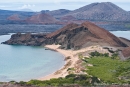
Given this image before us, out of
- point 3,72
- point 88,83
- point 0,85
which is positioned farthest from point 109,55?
point 0,85

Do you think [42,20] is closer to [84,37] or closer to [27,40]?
[27,40]

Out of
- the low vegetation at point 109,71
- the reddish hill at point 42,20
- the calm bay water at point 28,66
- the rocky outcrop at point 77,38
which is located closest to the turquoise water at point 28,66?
the calm bay water at point 28,66

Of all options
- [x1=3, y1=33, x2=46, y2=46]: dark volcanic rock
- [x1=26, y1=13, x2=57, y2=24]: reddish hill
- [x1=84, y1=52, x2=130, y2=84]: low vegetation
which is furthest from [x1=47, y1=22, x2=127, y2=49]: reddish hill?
[x1=26, y1=13, x2=57, y2=24]: reddish hill

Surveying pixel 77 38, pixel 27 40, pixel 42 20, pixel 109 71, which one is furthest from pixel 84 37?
pixel 42 20

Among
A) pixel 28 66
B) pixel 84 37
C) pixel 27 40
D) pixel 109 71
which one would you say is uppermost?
pixel 84 37

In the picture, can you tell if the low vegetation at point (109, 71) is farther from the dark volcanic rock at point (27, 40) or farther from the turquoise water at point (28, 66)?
the dark volcanic rock at point (27, 40)

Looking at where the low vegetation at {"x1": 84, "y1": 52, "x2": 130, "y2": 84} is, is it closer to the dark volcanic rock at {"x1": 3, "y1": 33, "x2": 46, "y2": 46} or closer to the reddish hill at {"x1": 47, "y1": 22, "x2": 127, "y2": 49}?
the reddish hill at {"x1": 47, "y1": 22, "x2": 127, "y2": 49}

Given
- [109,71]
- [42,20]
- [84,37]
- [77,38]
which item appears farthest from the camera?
[42,20]

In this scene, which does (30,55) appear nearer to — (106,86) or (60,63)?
(60,63)
